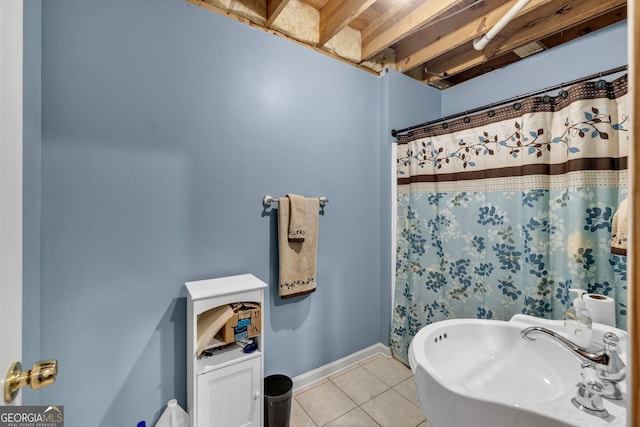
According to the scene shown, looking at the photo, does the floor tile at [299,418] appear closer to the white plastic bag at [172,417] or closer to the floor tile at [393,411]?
the floor tile at [393,411]

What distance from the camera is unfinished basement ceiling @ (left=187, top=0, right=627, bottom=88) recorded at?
155 cm

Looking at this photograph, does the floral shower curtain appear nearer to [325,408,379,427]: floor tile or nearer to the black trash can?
[325,408,379,427]: floor tile

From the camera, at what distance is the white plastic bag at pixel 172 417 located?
1.24m

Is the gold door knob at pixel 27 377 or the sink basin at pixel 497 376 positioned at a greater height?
the gold door knob at pixel 27 377

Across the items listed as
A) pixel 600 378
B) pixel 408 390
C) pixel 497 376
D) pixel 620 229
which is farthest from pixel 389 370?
pixel 620 229

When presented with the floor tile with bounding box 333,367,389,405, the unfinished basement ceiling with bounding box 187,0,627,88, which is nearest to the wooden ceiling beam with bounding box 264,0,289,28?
the unfinished basement ceiling with bounding box 187,0,627,88

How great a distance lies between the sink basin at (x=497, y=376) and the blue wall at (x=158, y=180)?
0.95 m

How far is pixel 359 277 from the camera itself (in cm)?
205

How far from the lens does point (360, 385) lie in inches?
70.8

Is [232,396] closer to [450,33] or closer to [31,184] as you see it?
[31,184]

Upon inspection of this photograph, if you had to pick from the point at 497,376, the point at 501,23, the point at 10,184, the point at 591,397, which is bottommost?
the point at 497,376

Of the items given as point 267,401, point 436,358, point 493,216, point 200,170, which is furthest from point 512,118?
point 267,401

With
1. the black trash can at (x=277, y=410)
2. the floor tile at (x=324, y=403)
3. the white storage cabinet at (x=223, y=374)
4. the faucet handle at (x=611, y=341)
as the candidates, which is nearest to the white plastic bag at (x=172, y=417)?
the white storage cabinet at (x=223, y=374)

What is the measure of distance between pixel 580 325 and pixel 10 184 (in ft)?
5.58
